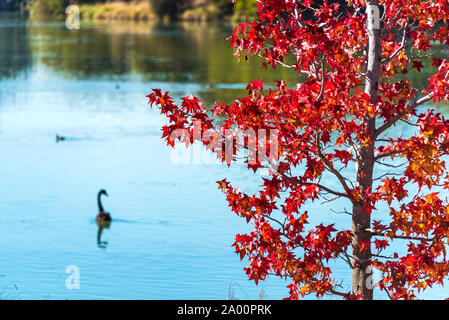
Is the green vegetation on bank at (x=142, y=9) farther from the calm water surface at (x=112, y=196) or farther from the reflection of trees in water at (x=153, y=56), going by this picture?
the calm water surface at (x=112, y=196)

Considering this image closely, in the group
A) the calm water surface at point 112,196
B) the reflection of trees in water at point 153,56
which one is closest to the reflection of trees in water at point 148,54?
the reflection of trees in water at point 153,56

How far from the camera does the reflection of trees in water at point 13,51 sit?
5431 cm

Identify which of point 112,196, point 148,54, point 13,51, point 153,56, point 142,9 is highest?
point 142,9

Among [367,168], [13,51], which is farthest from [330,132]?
[13,51]

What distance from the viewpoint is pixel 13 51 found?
2584 inches

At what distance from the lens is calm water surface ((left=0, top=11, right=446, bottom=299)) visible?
16422 millimetres

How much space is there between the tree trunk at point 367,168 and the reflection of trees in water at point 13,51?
45326 mm

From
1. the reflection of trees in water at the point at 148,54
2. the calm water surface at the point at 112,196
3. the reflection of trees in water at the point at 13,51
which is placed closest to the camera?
the calm water surface at the point at 112,196

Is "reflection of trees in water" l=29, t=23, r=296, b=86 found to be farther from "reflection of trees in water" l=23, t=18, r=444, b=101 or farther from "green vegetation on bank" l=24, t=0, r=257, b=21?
"green vegetation on bank" l=24, t=0, r=257, b=21

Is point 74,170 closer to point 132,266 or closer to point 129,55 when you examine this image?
point 132,266

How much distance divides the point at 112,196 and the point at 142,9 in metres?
89.7

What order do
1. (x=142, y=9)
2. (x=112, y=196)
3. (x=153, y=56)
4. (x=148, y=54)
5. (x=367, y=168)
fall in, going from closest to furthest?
(x=367, y=168) → (x=112, y=196) → (x=153, y=56) → (x=148, y=54) → (x=142, y=9)

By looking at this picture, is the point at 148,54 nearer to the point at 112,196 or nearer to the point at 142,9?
the point at 112,196

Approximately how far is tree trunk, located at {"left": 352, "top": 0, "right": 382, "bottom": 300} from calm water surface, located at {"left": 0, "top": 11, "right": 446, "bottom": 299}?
151 inches
